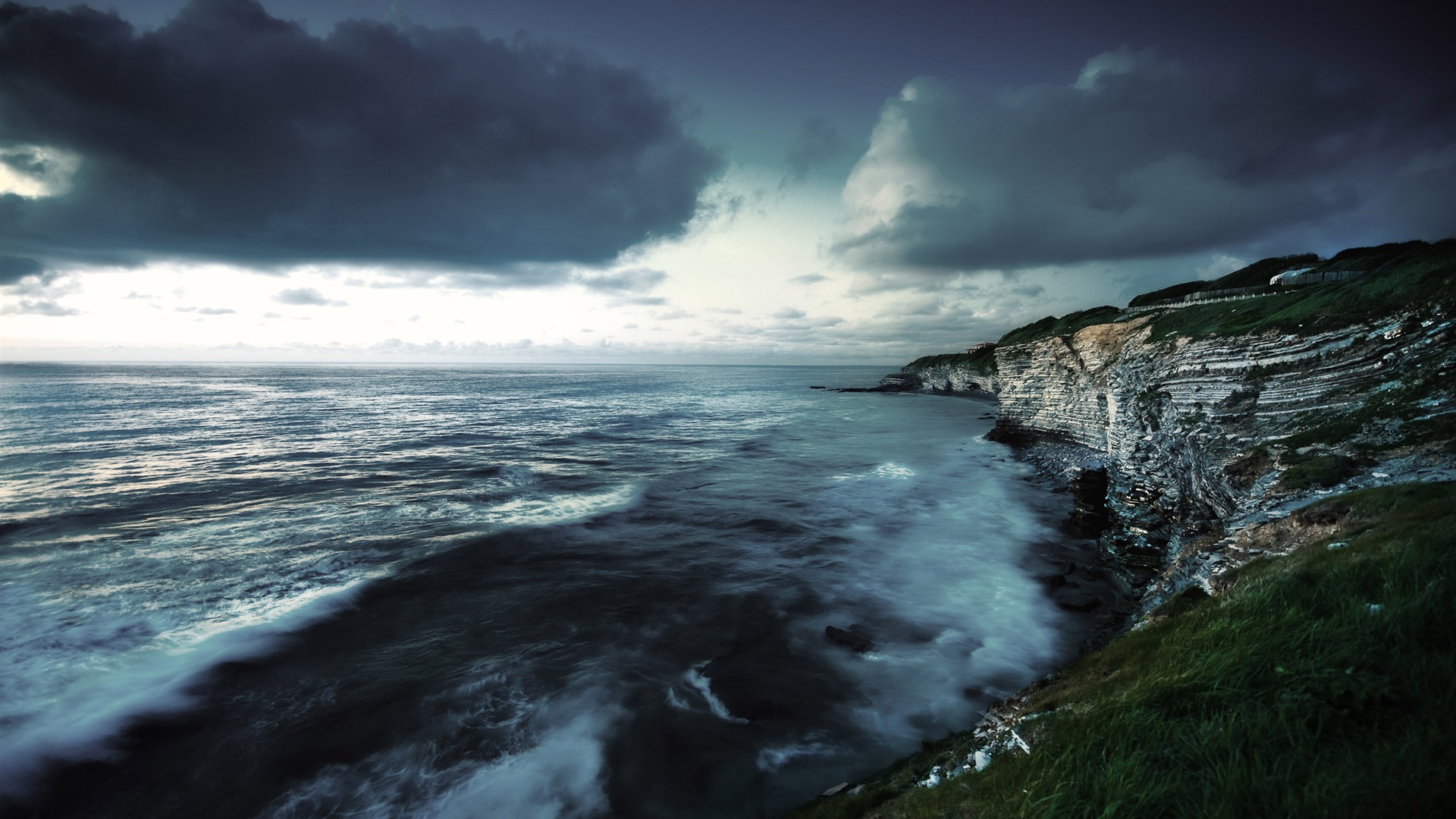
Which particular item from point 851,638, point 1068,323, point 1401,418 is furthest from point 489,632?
point 1068,323

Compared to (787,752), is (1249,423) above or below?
above

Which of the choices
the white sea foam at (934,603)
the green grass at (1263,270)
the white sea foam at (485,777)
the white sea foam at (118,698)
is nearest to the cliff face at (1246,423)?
the white sea foam at (934,603)

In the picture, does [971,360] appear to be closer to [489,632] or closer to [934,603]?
[934,603]

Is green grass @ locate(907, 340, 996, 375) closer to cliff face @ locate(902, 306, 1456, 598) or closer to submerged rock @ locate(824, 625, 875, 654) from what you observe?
cliff face @ locate(902, 306, 1456, 598)

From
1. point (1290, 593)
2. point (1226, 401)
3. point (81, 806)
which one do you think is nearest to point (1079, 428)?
point (1226, 401)

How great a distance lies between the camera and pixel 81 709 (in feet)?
34.6

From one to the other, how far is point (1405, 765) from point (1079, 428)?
3692cm

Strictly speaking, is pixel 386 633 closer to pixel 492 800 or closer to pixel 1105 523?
pixel 492 800

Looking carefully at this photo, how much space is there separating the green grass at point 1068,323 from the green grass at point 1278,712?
39005 millimetres

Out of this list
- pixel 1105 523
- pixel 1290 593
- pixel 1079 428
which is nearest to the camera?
pixel 1290 593

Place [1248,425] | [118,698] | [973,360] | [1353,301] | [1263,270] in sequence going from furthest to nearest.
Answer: [973,360] < [1263,270] < [1353,301] < [1248,425] < [118,698]

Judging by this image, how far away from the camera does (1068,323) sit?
185ft

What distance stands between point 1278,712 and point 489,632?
14.2m

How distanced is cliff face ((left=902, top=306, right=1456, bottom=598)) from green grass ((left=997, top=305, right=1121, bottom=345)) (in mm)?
21661
